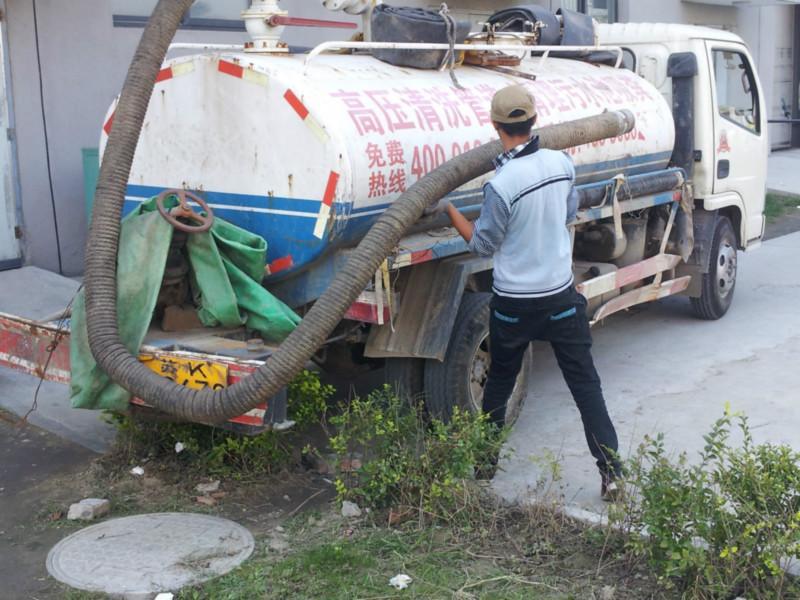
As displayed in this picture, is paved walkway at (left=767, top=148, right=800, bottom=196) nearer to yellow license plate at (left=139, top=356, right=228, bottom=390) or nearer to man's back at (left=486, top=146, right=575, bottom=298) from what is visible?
man's back at (left=486, top=146, right=575, bottom=298)

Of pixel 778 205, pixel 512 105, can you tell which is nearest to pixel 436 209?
pixel 512 105

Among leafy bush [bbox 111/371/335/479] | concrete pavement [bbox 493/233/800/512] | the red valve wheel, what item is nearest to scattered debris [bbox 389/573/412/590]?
concrete pavement [bbox 493/233/800/512]

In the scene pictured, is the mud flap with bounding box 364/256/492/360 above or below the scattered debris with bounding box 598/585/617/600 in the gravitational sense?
above

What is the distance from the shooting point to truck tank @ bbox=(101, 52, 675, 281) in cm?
527

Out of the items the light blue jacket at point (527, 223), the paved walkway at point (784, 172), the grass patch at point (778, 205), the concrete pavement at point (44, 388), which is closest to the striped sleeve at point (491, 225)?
the light blue jacket at point (527, 223)

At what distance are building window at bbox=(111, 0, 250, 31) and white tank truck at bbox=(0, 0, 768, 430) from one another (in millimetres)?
3362

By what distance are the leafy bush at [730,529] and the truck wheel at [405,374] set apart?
1.83 metres

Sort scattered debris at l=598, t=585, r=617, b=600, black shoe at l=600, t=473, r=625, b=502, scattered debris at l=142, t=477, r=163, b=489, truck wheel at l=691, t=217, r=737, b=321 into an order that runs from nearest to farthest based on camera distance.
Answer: scattered debris at l=598, t=585, r=617, b=600 < black shoe at l=600, t=473, r=625, b=502 < scattered debris at l=142, t=477, r=163, b=489 < truck wheel at l=691, t=217, r=737, b=321

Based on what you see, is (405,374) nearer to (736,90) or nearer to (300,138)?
(300,138)

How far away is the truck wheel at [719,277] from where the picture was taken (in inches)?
340

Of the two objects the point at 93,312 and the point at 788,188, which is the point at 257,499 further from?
the point at 788,188

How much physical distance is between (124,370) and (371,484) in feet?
4.01

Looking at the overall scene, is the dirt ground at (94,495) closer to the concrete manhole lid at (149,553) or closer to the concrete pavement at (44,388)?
the concrete manhole lid at (149,553)

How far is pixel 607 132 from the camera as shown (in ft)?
18.9
